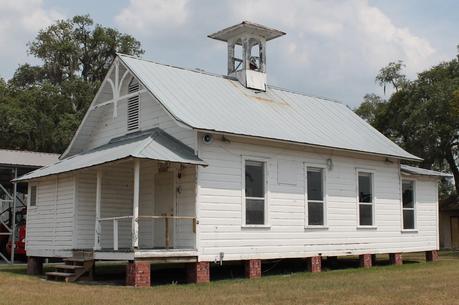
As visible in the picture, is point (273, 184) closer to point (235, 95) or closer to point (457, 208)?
point (235, 95)

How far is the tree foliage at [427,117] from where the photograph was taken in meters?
40.7

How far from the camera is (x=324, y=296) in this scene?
534 inches

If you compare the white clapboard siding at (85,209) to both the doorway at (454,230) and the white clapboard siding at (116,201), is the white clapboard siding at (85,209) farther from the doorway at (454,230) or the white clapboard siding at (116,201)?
the doorway at (454,230)

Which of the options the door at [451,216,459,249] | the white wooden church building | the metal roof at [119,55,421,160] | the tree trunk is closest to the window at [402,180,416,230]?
Answer: the white wooden church building

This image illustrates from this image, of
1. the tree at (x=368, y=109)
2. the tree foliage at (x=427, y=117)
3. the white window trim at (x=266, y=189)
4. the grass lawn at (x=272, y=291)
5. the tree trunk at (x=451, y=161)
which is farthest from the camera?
the tree at (x=368, y=109)

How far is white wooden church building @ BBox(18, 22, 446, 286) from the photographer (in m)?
17.8

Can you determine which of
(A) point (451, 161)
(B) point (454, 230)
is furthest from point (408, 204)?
(B) point (454, 230)

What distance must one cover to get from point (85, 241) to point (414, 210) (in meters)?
12.1

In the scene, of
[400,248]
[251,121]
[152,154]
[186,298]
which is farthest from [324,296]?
[400,248]

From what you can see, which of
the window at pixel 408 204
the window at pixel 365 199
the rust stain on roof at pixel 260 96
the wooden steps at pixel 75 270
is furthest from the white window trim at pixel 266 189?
the window at pixel 408 204

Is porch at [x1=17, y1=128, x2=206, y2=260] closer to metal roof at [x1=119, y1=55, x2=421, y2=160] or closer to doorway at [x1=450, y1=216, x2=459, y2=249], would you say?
metal roof at [x1=119, y1=55, x2=421, y2=160]

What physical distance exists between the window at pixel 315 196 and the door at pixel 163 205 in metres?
4.39

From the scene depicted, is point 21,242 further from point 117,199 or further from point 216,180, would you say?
point 216,180

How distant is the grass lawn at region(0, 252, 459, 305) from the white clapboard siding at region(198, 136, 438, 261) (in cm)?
112
